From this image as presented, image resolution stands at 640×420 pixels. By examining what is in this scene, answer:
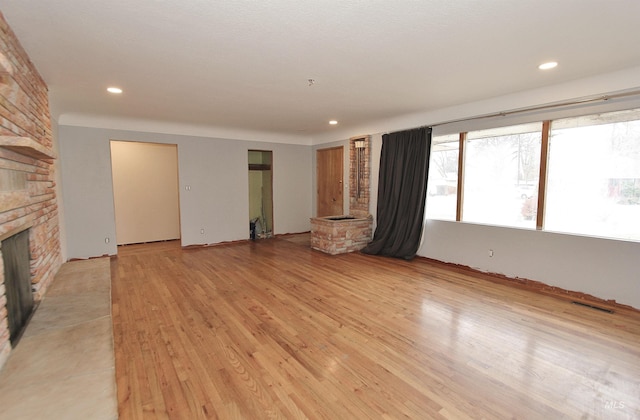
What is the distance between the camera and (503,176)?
4133 mm

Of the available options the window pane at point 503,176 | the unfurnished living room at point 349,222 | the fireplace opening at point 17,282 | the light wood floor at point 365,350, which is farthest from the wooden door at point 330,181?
the fireplace opening at point 17,282

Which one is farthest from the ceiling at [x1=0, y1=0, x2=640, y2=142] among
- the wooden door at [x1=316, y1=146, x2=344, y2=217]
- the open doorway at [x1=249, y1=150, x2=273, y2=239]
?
the open doorway at [x1=249, y1=150, x2=273, y2=239]

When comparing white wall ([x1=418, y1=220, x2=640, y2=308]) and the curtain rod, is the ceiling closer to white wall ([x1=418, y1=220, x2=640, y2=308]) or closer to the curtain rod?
the curtain rod

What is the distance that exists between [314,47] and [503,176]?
3207 millimetres

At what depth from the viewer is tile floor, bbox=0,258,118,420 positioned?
1487mm

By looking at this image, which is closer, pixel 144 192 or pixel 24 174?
pixel 24 174

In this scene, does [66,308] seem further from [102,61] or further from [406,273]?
[406,273]

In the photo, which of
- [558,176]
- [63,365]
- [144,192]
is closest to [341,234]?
[558,176]

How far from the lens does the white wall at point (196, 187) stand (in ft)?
16.3

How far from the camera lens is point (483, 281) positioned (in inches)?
157

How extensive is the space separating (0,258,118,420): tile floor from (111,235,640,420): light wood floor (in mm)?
208

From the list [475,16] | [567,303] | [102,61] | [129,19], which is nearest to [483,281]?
[567,303]

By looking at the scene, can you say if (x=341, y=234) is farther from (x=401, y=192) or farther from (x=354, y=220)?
(x=401, y=192)

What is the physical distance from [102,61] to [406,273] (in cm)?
428
